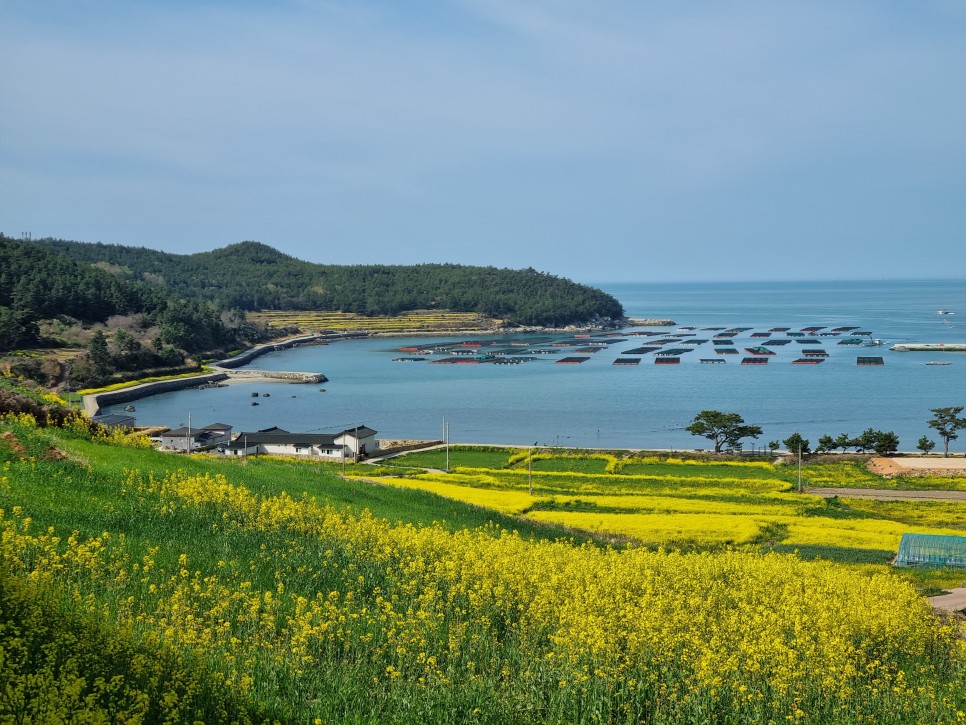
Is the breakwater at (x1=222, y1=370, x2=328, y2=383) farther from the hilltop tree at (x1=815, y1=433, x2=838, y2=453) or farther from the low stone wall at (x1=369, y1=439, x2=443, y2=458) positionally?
the hilltop tree at (x1=815, y1=433, x2=838, y2=453)

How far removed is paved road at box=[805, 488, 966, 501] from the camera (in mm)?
37781

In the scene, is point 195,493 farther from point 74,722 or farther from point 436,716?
point 74,722

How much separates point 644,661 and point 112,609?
5581 millimetres

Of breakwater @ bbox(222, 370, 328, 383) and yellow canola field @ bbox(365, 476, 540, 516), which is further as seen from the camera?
breakwater @ bbox(222, 370, 328, 383)

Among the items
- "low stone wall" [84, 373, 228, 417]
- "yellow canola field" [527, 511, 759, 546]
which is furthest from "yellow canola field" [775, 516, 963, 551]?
"low stone wall" [84, 373, 228, 417]

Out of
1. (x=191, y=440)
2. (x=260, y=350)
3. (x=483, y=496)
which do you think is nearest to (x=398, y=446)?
(x=191, y=440)

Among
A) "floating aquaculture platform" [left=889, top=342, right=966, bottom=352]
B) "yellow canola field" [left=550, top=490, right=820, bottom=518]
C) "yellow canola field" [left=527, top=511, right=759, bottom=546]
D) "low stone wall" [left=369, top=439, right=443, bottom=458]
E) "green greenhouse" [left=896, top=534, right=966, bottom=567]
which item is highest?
"floating aquaculture platform" [left=889, top=342, right=966, bottom=352]

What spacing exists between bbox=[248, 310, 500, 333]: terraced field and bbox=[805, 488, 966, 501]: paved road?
5358 inches

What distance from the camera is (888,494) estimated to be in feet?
127

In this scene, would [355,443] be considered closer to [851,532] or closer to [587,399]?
[851,532]

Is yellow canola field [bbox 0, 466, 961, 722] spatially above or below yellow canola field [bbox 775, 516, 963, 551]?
above

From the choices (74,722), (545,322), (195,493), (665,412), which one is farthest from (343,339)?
(74,722)

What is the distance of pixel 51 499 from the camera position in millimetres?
12820

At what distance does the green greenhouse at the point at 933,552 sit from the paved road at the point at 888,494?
14.1 metres
